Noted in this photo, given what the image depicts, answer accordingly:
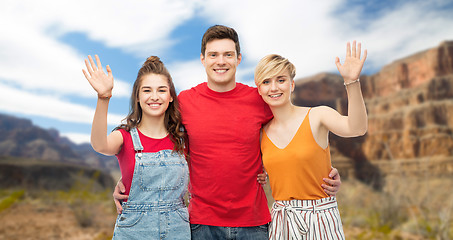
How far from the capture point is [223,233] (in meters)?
2.57

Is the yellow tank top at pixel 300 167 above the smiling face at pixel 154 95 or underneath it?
underneath

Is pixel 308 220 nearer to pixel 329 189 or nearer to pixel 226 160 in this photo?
pixel 329 189

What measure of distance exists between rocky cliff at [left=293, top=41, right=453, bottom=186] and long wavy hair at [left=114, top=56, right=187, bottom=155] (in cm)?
1813

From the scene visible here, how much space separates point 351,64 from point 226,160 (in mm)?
1039

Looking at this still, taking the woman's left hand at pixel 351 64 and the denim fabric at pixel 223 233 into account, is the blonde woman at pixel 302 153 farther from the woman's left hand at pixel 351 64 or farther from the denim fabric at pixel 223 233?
the denim fabric at pixel 223 233

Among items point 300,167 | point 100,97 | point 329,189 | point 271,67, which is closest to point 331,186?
point 329,189

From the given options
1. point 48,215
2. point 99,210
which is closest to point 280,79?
point 99,210

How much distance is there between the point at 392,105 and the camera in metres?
30.1

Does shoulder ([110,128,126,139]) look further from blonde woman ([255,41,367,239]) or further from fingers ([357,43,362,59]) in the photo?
fingers ([357,43,362,59])

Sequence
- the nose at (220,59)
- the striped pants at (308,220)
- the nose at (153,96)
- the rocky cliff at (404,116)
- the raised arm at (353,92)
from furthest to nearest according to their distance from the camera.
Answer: the rocky cliff at (404,116) → the nose at (220,59) → the nose at (153,96) → the striped pants at (308,220) → the raised arm at (353,92)

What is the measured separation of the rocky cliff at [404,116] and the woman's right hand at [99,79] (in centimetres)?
1862

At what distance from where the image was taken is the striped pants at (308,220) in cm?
243

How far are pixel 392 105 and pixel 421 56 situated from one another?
621cm

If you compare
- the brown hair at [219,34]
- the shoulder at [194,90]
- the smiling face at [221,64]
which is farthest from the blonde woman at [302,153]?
the shoulder at [194,90]
